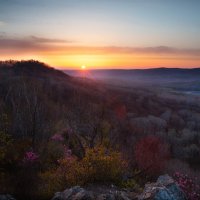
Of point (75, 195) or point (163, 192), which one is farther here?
point (75, 195)

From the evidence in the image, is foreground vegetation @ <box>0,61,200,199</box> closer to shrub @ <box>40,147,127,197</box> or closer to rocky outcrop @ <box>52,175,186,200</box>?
shrub @ <box>40,147,127,197</box>

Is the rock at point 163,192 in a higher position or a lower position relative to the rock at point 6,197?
higher

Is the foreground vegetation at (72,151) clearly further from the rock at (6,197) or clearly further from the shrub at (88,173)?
Result: the rock at (6,197)

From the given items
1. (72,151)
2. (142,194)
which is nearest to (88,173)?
(142,194)

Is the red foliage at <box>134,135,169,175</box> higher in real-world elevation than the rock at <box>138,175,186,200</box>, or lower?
lower

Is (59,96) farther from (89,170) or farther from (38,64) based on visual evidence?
(89,170)

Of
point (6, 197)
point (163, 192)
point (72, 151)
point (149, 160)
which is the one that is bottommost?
point (149, 160)

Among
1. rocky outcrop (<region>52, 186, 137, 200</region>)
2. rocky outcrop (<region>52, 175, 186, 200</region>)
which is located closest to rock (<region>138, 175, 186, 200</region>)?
rocky outcrop (<region>52, 175, 186, 200</region>)

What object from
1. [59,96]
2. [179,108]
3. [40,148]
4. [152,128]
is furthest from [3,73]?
[40,148]

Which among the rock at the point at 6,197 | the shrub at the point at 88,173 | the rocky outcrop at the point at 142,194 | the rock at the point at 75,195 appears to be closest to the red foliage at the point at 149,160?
the shrub at the point at 88,173

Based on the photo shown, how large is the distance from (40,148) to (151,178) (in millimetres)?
5912

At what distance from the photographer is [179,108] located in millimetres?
68562

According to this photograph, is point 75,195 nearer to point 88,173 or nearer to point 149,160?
point 88,173

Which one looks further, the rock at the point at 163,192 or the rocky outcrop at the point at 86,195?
the rocky outcrop at the point at 86,195
